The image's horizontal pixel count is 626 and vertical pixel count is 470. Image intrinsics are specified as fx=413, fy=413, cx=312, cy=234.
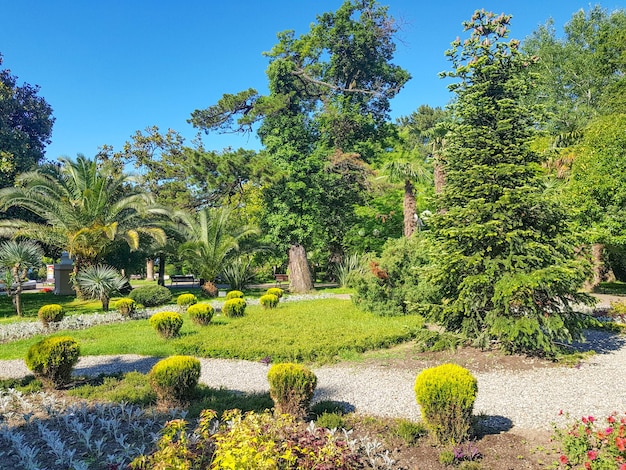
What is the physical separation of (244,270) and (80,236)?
771 centimetres

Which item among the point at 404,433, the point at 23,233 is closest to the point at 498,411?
the point at 404,433

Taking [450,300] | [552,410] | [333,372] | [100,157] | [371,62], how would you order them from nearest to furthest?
1. [552,410]
2. [333,372]
3. [450,300]
4. [371,62]
5. [100,157]

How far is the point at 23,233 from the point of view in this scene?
1695 cm

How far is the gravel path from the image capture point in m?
5.17

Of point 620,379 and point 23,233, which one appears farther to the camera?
point 23,233

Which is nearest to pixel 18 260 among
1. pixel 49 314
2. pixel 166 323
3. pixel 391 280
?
pixel 49 314

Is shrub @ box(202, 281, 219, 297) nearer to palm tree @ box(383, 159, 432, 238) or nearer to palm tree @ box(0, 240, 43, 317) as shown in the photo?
palm tree @ box(0, 240, 43, 317)

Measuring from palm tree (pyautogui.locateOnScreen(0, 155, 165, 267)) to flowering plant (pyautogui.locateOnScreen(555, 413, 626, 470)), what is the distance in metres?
16.2

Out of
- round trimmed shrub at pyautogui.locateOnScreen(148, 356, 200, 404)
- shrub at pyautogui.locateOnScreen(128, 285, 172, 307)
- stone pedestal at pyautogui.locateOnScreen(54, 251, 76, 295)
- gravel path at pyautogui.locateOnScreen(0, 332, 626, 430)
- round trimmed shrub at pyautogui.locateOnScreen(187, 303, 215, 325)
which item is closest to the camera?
gravel path at pyautogui.locateOnScreen(0, 332, 626, 430)

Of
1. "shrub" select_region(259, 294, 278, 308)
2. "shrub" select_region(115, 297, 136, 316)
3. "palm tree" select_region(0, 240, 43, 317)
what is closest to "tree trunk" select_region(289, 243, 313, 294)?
"shrub" select_region(259, 294, 278, 308)

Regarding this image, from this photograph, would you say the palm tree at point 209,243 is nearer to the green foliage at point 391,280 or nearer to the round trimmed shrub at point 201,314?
the round trimmed shrub at point 201,314

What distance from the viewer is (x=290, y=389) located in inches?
194

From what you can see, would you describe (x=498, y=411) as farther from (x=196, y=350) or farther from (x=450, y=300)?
(x=196, y=350)

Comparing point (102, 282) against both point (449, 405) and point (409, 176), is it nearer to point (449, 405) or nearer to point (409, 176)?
point (409, 176)
